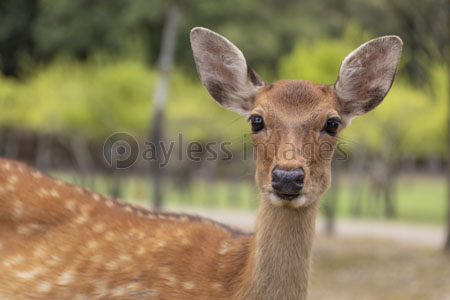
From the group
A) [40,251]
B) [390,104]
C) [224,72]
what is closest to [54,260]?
[40,251]

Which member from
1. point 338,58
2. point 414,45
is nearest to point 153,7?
point 338,58

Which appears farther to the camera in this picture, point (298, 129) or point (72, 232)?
point (72, 232)

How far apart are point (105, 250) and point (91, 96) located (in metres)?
26.2

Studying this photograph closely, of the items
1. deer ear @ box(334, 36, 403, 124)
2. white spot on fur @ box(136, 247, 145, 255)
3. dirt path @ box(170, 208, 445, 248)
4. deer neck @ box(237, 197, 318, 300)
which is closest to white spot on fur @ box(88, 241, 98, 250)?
white spot on fur @ box(136, 247, 145, 255)

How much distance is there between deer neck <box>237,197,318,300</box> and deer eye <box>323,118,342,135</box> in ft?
1.74

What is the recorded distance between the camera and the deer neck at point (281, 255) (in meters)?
4.38

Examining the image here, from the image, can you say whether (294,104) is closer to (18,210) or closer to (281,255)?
(281,255)

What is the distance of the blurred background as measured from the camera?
14.4 m

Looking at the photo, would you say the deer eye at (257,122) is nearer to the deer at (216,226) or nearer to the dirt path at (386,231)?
the deer at (216,226)

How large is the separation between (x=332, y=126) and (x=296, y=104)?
29 centimetres

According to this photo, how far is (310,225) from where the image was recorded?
4.50 meters

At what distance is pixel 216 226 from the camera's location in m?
5.16

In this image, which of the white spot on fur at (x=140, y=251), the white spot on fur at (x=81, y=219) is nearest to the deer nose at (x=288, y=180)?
the white spot on fur at (x=140, y=251)

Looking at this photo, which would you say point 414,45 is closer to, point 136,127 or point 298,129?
point 298,129
